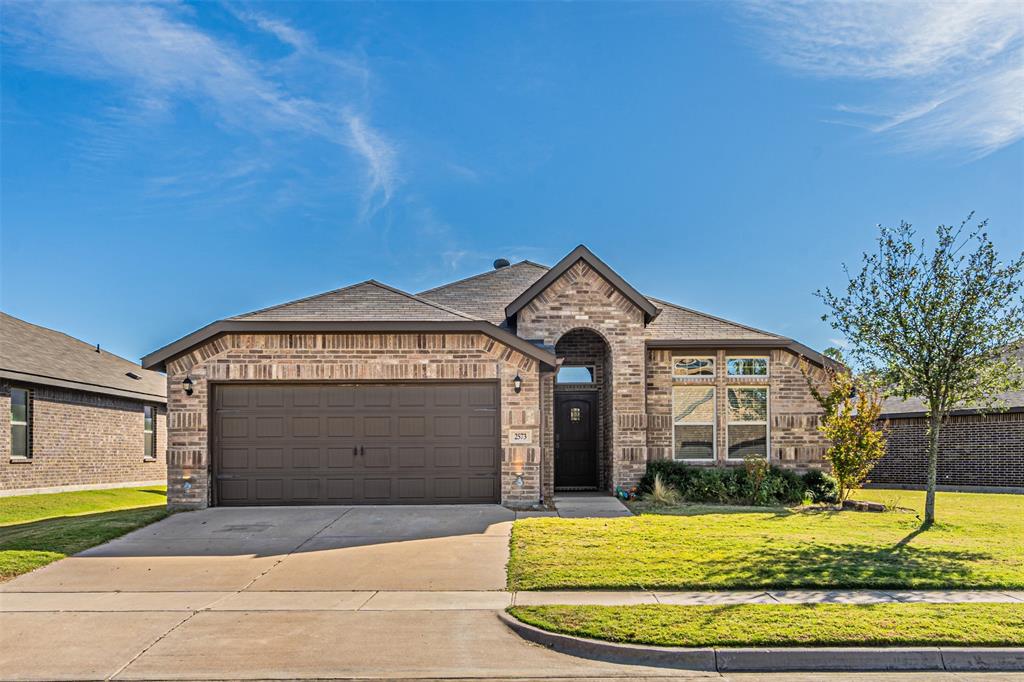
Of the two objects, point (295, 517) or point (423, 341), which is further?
point (423, 341)

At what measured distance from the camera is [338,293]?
16.2 metres

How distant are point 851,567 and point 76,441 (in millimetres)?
20887

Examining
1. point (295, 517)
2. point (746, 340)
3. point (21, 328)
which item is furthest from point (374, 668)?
point (21, 328)

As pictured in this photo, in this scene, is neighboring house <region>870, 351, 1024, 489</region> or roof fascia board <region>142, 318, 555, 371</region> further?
neighboring house <region>870, 351, 1024, 489</region>

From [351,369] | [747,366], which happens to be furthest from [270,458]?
[747,366]

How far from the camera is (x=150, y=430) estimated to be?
1074 inches

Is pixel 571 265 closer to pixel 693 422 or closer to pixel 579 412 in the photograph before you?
pixel 579 412

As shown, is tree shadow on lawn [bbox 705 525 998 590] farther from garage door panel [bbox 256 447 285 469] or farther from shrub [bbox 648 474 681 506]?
garage door panel [bbox 256 447 285 469]

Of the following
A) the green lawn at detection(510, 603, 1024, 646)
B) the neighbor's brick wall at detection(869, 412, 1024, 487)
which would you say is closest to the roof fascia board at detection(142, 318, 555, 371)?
the green lawn at detection(510, 603, 1024, 646)

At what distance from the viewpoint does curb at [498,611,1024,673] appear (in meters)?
6.44

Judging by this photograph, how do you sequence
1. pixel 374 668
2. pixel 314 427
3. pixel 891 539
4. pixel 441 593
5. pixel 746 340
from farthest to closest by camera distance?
pixel 746 340 → pixel 314 427 → pixel 891 539 → pixel 441 593 → pixel 374 668

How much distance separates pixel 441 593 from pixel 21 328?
2127 cm

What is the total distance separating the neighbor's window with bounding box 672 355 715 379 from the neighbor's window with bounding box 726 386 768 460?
2.19 feet

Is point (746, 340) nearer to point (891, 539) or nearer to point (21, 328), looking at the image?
point (891, 539)
